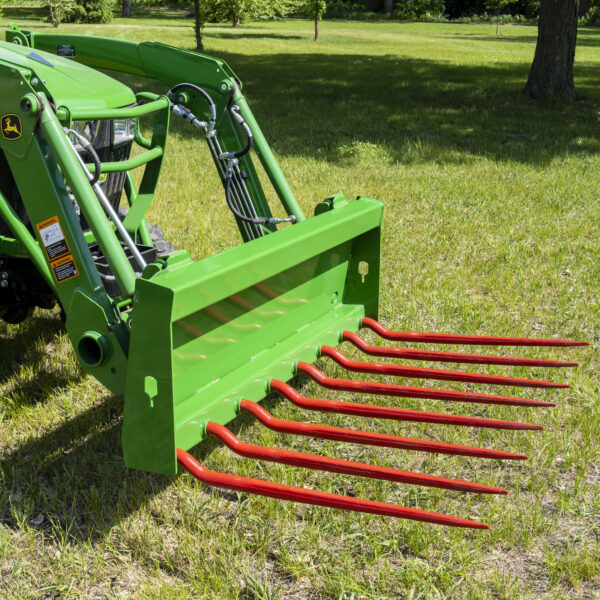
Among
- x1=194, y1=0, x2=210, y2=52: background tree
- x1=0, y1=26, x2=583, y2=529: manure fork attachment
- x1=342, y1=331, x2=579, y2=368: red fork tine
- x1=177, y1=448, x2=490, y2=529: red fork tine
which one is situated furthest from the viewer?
x1=194, y1=0, x2=210, y2=52: background tree

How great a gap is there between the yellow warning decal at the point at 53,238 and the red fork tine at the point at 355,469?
3.33 feet

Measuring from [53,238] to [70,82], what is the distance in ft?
3.10

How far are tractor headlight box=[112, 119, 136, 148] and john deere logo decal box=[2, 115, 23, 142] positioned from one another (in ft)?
2.54

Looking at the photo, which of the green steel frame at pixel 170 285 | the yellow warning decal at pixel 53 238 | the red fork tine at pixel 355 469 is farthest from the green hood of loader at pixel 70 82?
the red fork tine at pixel 355 469

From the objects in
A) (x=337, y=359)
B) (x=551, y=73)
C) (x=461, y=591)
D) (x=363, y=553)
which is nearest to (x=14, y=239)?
(x=337, y=359)

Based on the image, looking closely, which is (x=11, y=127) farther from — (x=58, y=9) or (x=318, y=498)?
(x=58, y=9)

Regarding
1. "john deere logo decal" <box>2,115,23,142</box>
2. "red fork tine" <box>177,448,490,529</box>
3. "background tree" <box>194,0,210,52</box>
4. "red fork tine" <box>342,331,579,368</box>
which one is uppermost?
"background tree" <box>194,0,210,52</box>

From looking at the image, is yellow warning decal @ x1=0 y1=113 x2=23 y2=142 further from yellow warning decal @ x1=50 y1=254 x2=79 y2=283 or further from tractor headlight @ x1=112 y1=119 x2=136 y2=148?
tractor headlight @ x1=112 y1=119 x2=136 y2=148

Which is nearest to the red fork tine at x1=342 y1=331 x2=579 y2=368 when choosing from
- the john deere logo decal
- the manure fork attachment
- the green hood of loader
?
the manure fork attachment

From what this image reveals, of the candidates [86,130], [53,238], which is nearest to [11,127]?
[53,238]

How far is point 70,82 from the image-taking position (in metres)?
3.54

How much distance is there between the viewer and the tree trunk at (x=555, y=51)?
12.8 metres

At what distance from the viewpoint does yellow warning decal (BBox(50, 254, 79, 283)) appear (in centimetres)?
297

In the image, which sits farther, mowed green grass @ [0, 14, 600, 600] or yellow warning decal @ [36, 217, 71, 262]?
yellow warning decal @ [36, 217, 71, 262]
